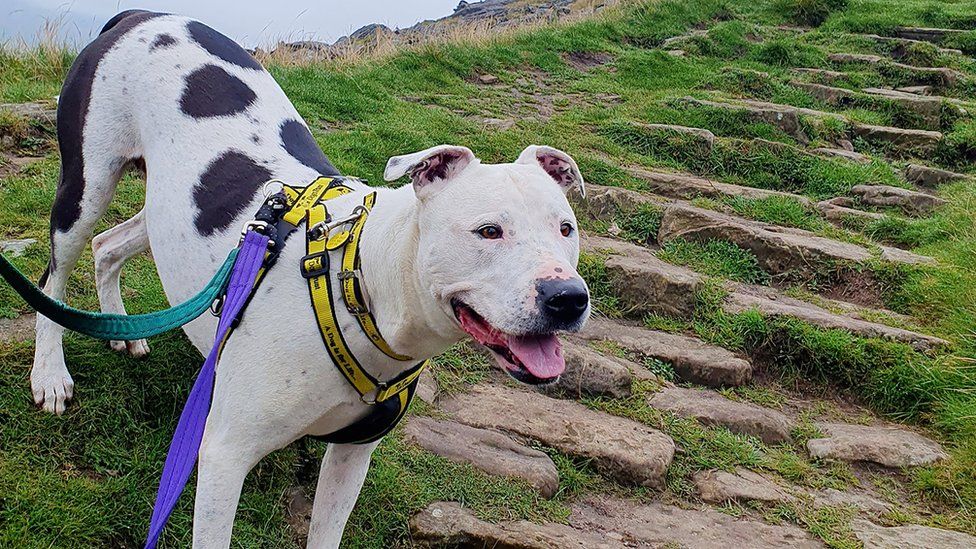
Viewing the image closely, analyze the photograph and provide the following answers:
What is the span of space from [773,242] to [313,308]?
4.54 meters

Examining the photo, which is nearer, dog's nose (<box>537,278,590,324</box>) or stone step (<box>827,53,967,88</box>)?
dog's nose (<box>537,278,590,324</box>)

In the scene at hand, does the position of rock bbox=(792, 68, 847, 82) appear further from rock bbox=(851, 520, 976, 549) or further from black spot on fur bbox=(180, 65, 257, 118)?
black spot on fur bbox=(180, 65, 257, 118)

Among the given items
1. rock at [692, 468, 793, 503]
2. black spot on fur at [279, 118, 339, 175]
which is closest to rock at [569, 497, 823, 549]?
rock at [692, 468, 793, 503]

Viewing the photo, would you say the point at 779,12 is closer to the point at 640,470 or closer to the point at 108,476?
the point at 640,470

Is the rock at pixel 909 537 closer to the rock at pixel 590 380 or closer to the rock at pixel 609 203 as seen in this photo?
the rock at pixel 590 380

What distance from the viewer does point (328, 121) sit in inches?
276

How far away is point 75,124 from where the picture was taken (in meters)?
3.25

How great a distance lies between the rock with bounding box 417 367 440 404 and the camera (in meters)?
3.91

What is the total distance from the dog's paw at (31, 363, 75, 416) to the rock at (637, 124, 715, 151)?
6.63 m

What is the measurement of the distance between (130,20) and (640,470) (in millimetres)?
3054

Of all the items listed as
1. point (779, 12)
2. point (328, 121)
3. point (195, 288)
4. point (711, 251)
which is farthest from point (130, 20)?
point (779, 12)

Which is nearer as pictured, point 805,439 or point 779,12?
point 805,439

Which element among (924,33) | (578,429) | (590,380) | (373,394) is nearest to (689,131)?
(590,380)

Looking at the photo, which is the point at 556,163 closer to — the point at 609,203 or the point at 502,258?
the point at 502,258
